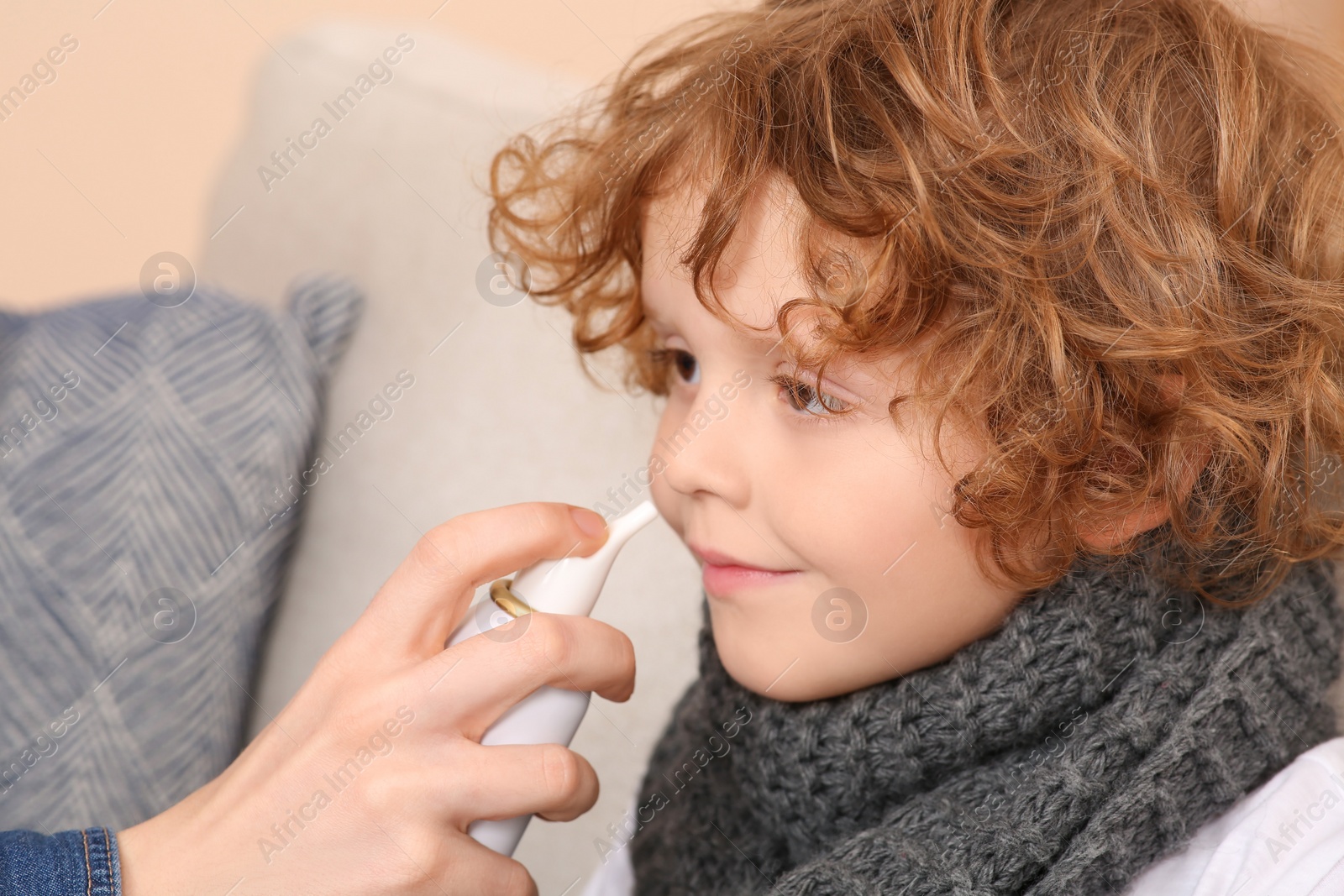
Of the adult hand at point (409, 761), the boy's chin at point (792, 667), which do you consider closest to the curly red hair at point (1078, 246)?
the boy's chin at point (792, 667)

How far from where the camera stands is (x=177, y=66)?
1.32 m

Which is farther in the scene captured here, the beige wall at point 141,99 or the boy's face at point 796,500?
the beige wall at point 141,99

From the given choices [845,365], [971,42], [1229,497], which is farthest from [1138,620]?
[971,42]

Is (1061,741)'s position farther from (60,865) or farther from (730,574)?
(60,865)

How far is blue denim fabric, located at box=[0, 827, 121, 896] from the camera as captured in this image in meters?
0.64

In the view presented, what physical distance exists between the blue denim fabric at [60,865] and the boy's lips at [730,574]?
432 millimetres

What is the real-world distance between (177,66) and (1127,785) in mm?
1356

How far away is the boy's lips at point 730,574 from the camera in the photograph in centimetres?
69

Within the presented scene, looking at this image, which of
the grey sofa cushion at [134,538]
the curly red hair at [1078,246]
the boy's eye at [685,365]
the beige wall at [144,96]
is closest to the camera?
the curly red hair at [1078,246]

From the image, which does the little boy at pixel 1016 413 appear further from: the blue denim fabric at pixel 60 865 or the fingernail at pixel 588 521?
the blue denim fabric at pixel 60 865

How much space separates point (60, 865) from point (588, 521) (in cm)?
40

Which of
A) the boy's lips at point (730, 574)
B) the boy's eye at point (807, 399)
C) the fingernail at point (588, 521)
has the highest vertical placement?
the boy's eye at point (807, 399)

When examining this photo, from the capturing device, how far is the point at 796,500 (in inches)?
25.6

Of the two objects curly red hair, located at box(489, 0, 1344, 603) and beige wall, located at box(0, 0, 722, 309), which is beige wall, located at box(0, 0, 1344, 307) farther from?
curly red hair, located at box(489, 0, 1344, 603)
